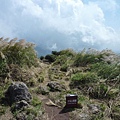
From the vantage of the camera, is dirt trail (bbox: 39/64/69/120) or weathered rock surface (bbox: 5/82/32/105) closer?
dirt trail (bbox: 39/64/69/120)

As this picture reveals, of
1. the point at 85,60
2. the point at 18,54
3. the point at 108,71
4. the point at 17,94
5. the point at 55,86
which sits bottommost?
the point at 17,94

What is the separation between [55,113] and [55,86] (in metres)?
1.38

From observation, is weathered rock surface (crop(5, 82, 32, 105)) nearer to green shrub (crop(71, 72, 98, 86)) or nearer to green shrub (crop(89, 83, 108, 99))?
green shrub (crop(89, 83, 108, 99))

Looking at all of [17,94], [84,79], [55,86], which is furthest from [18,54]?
[17,94]

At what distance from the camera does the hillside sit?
17.6 feet

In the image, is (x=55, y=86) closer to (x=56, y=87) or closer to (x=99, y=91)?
(x=56, y=87)

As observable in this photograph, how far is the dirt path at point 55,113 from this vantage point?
5363 millimetres

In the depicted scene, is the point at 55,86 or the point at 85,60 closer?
the point at 55,86

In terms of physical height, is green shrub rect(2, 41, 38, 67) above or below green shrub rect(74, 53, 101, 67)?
below

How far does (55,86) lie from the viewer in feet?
22.5

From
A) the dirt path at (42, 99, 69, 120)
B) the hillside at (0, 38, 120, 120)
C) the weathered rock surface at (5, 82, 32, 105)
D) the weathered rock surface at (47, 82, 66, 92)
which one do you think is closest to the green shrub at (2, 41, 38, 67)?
the hillside at (0, 38, 120, 120)

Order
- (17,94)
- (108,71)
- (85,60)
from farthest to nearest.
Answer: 1. (85,60)
2. (108,71)
3. (17,94)

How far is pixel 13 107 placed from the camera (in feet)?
17.4

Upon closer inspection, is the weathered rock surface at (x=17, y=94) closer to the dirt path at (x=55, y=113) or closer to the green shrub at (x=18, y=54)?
the dirt path at (x=55, y=113)
